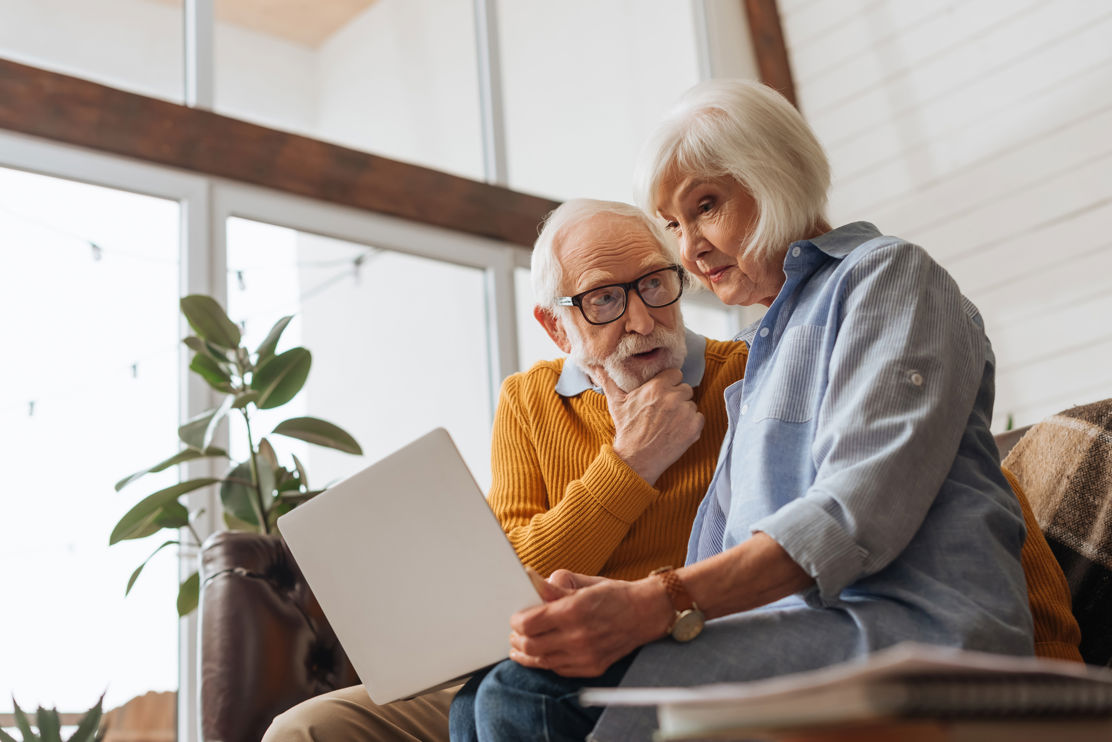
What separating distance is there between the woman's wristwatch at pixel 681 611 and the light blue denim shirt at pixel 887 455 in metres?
0.10

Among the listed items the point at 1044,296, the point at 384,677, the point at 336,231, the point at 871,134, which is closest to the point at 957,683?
the point at 384,677

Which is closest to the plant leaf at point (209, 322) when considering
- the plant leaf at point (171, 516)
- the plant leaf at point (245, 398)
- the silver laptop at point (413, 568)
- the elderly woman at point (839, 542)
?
the plant leaf at point (245, 398)

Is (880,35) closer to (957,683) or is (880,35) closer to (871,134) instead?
(871,134)

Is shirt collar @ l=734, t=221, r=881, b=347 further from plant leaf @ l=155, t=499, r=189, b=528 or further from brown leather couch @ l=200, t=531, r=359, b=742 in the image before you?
plant leaf @ l=155, t=499, r=189, b=528

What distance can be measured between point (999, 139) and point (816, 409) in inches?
123

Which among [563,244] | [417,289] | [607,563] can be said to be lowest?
[607,563]

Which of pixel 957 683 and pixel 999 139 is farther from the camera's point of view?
pixel 999 139

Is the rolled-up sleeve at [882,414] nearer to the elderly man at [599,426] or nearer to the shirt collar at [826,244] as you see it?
the shirt collar at [826,244]

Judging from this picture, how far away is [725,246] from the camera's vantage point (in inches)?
55.6

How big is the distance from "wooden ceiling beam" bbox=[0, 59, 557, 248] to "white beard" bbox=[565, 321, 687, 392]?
1.82 meters

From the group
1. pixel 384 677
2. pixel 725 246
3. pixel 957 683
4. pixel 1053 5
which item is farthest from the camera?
pixel 1053 5

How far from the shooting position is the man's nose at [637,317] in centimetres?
172

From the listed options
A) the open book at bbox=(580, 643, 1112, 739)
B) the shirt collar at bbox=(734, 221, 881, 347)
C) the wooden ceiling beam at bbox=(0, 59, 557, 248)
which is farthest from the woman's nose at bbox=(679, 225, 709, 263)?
the wooden ceiling beam at bbox=(0, 59, 557, 248)

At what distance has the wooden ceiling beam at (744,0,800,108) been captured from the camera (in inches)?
175
